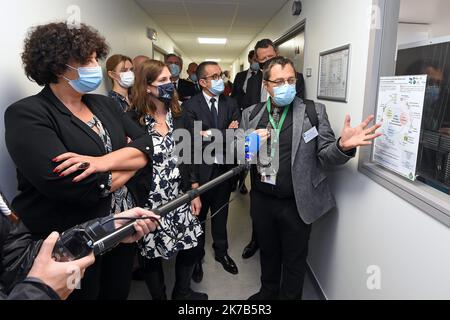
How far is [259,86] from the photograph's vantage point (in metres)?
2.96

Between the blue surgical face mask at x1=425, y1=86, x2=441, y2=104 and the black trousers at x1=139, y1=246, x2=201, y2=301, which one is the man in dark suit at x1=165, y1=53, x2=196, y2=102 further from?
the blue surgical face mask at x1=425, y1=86, x2=441, y2=104

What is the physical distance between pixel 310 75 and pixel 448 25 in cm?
101

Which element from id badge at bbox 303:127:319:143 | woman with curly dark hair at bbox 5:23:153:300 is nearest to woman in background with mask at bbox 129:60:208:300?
woman with curly dark hair at bbox 5:23:153:300

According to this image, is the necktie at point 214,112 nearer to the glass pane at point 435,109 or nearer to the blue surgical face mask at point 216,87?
the blue surgical face mask at point 216,87

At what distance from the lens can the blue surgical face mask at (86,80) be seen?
Answer: 3.79 feet

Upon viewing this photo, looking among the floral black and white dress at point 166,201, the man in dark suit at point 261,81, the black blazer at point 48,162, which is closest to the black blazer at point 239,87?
the man in dark suit at point 261,81

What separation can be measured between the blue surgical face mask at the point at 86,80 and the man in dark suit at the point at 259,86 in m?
1.57

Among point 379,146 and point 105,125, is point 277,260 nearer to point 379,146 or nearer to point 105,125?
point 379,146

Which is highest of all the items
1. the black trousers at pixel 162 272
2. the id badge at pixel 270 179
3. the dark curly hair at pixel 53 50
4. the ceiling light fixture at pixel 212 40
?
the ceiling light fixture at pixel 212 40

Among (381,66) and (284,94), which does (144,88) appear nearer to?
(284,94)

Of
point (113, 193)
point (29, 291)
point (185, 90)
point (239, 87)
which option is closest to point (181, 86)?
point (185, 90)

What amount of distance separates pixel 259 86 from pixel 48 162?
2.29 m

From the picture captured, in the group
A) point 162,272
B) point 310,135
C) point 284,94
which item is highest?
point 284,94

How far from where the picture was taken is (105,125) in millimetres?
1290
